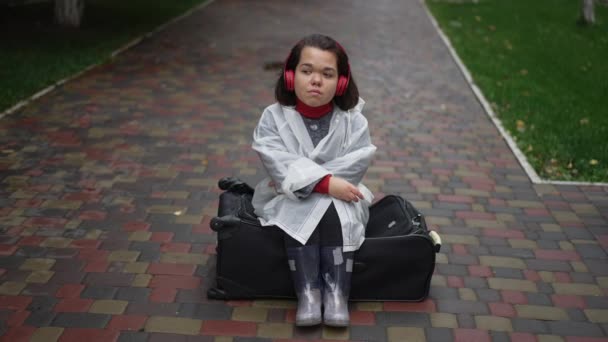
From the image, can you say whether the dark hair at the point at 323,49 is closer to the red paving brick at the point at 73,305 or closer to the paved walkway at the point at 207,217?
the paved walkway at the point at 207,217

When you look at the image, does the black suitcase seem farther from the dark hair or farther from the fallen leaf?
the fallen leaf

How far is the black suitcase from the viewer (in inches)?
125

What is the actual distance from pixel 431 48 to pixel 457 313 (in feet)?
29.3

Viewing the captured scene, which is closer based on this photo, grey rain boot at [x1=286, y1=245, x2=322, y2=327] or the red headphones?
grey rain boot at [x1=286, y1=245, x2=322, y2=327]

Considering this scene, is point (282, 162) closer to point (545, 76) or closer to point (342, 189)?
point (342, 189)

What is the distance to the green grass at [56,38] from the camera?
7906mm

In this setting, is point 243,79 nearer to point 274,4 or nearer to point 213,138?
point 213,138

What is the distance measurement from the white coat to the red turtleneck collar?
40 millimetres

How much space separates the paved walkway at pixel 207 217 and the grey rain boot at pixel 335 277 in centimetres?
15

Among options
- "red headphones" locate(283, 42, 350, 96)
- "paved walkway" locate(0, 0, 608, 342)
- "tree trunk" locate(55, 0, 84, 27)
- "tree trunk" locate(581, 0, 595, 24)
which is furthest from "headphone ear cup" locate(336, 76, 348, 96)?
"tree trunk" locate(581, 0, 595, 24)

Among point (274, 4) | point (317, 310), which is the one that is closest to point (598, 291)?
point (317, 310)

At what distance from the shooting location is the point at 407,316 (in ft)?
10.6

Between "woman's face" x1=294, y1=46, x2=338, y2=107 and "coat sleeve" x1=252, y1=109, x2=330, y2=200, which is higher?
"woman's face" x1=294, y1=46, x2=338, y2=107

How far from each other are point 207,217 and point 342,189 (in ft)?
5.22
